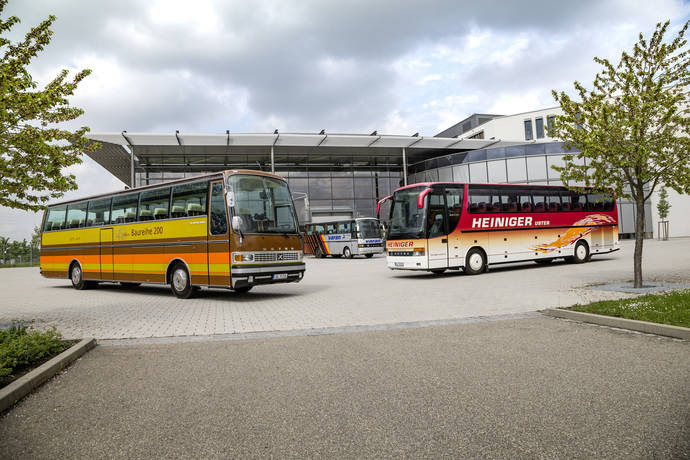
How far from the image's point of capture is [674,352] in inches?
206

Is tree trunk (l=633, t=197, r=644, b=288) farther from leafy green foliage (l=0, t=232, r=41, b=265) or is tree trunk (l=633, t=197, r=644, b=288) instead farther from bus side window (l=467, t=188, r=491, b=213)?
leafy green foliage (l=0, t=232, r=41, b=265)

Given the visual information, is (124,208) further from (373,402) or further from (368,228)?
(368,228)

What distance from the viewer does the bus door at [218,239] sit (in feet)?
35.9

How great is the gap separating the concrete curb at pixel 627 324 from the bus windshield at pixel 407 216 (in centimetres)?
812

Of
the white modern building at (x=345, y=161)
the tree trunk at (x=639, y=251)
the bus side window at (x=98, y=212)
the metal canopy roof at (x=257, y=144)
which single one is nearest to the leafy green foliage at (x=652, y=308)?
the tree trunk at (x=639, y=251)

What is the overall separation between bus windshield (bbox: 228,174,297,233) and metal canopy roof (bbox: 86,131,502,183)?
2681 cm

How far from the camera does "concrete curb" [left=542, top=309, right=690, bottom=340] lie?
5.93 metres

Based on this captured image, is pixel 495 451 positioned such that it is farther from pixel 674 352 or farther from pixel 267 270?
pixel 267 270

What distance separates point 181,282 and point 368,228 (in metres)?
21.7

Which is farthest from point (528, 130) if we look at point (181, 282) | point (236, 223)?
point (236, 223)

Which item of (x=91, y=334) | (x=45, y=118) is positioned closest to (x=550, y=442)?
(x=91, y=334)

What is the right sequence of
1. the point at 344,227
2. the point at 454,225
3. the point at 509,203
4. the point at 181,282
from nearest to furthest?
the point at 181,282, the point at 454,225, the point at 509,203, the point at 344,227

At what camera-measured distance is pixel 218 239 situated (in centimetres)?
1114

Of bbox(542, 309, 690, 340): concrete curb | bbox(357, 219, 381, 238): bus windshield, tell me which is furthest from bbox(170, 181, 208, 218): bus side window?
bbox(357, 219, 381, 238): bus windshield
